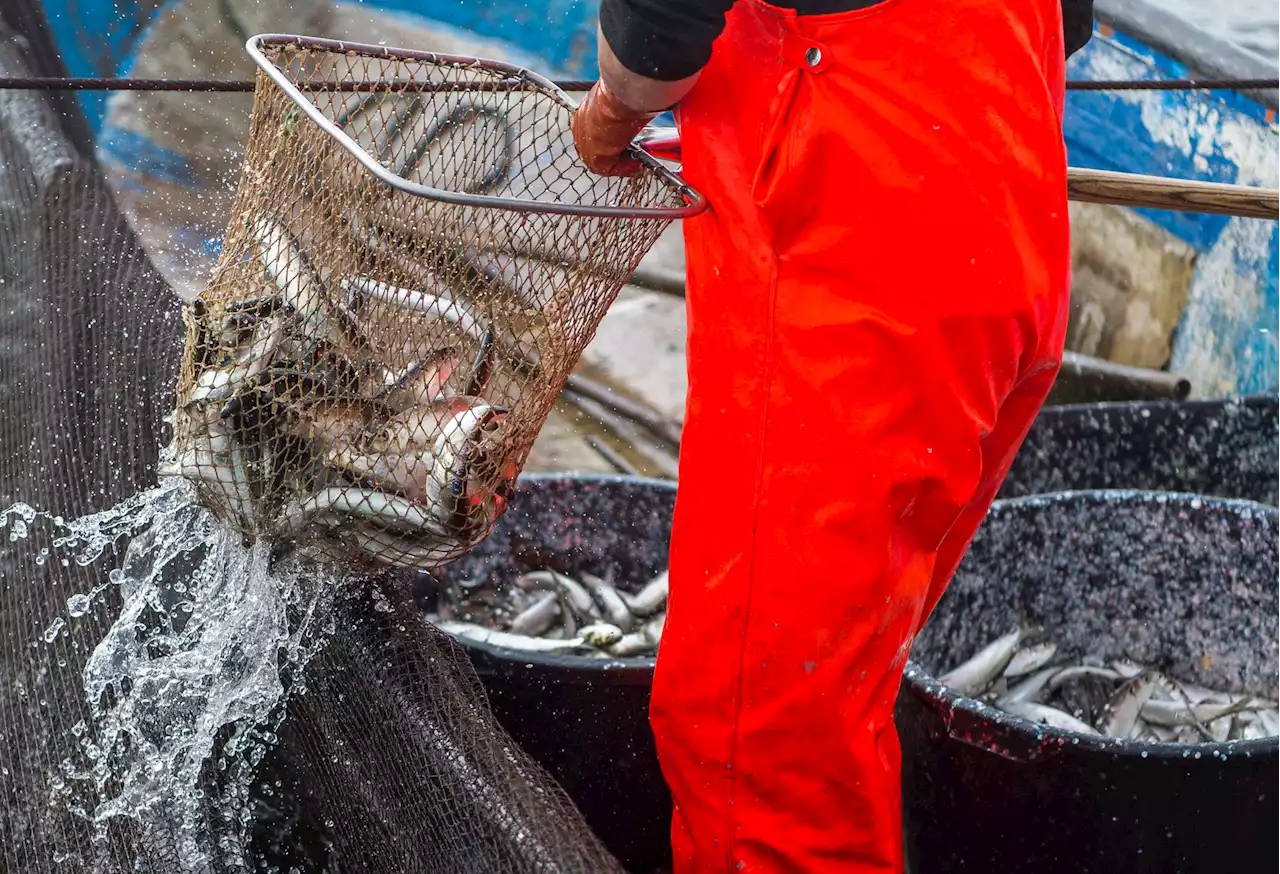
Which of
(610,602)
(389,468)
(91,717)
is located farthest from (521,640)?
(389,468)

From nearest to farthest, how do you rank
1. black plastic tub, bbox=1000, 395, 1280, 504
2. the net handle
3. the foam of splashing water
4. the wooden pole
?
1. the net handle
2. the foam of splashing water
3. the wooden pole
4. black plastic tub, bbox=1000, 395, 1280, 504

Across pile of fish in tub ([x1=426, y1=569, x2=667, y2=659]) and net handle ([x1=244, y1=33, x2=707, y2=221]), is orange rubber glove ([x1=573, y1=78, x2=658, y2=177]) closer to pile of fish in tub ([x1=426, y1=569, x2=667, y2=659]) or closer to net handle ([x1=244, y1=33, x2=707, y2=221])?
net handle ([x1=244, y1=33, x2=707, y2=221])

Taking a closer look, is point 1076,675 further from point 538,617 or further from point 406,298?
point 406,298

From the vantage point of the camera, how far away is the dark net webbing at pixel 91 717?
1739mm

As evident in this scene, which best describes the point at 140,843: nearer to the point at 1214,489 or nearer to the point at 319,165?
the point at 319,165

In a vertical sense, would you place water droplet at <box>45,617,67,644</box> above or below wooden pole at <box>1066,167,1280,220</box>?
below

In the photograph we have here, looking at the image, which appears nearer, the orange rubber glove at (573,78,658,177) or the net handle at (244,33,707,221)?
the net handle at (244,33,707,221)

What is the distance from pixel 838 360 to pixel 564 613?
1519 mm

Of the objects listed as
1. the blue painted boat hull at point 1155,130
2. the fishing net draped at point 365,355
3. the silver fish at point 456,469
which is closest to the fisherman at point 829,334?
the fishing net draped at point 365,355

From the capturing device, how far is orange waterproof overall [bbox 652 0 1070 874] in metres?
1.54

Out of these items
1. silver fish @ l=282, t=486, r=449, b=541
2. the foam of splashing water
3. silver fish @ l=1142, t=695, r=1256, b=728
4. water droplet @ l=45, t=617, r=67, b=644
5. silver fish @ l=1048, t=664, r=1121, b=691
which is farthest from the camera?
silver fish @ l=1048, t=664, r=1121, b=691

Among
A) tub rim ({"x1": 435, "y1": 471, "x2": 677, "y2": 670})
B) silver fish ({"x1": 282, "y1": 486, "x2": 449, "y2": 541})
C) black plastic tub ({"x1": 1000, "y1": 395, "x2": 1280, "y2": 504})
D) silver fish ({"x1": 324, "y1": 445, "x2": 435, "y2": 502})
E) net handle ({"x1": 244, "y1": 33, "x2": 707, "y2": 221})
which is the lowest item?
black plastic tub ({"x1": 1000, "y1": 395, "x2": 1280, "y2": 504})

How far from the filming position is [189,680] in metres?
1.87

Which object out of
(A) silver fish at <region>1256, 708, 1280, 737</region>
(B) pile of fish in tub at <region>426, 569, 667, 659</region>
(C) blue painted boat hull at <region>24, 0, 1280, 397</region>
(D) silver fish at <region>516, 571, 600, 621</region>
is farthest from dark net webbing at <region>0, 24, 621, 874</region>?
(C) blue painted boat hull at <region>24, 0, 1280, 397</region>
